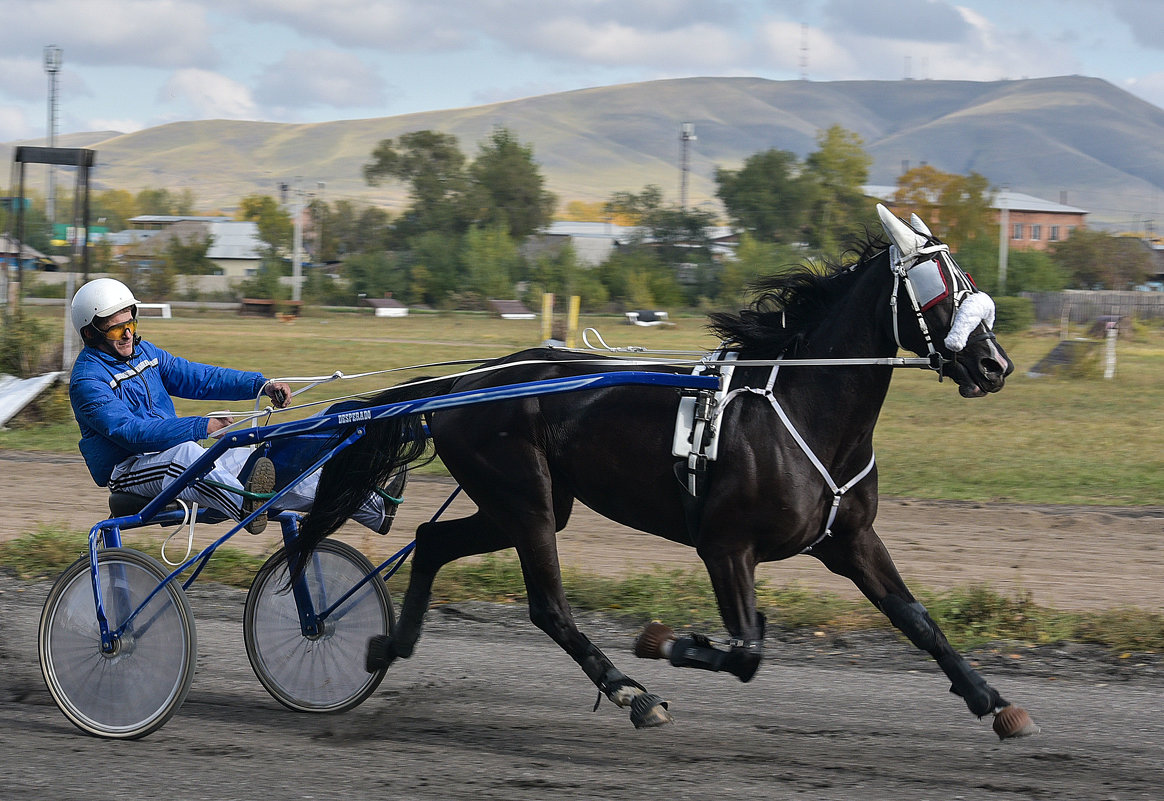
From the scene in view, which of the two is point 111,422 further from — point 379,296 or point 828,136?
point 828,136

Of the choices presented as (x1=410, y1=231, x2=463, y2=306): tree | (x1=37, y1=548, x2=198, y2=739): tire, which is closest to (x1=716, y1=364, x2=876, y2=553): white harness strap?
(x1=37, y1=548, x2=198, y2=739): tire

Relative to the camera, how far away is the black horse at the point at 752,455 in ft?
12.5

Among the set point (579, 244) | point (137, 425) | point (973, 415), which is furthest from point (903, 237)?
point (579, 244)

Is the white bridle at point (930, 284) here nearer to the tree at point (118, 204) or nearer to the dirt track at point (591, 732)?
the dirt track at point (591, 732)

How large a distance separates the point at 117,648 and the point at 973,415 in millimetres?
13004

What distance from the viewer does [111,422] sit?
4.23 metres

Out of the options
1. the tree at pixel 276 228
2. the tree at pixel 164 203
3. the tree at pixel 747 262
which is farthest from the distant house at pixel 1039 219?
the tree at pixel 164 203

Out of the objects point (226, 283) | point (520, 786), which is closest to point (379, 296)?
point (226, 283)

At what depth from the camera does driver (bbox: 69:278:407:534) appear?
4254 millimetres

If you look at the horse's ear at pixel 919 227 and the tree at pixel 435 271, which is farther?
the tree at pixel 435 271

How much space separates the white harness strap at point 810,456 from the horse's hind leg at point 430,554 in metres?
1.11

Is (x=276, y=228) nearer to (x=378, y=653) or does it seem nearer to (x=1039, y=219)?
(x=1039, y=219)

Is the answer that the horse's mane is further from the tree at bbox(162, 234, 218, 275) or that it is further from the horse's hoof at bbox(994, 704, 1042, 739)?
the tree at bbox(162, 234, 218, 275)

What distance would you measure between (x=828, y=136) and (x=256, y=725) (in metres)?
60.9
